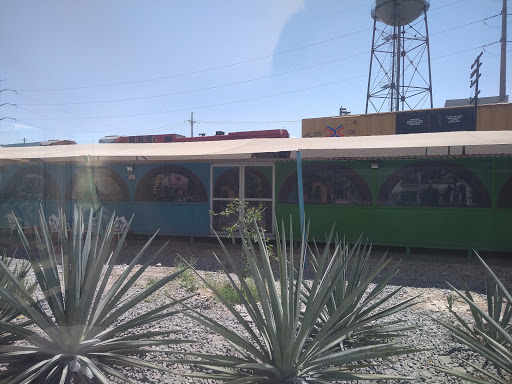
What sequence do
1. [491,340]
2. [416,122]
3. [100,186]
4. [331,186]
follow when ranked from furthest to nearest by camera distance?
[416,122] → [100,186] → [331,186] → [491,340]

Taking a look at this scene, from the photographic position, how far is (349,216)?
8.97m

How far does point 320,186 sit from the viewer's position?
922cm

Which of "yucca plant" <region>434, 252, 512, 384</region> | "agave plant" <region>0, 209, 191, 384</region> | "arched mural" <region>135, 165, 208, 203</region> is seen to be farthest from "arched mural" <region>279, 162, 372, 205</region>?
"agave plant" <region>0, 209, 191, 384</region>

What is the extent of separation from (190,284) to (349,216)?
475 centimetres

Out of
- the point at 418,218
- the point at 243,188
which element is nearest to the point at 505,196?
the point at 418,218

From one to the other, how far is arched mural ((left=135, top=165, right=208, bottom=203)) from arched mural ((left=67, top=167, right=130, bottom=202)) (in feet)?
2.06

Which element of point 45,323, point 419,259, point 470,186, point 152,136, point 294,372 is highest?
point 152,136

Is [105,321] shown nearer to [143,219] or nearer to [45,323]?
[45,323]

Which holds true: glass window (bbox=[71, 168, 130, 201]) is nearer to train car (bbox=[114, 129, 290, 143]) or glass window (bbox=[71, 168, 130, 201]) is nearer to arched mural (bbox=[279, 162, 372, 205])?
train car (bbox=[114, 129, 290, 143])

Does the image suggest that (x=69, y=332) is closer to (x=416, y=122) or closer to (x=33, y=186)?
(x=33, y=186)

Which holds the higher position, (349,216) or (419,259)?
(349,216)

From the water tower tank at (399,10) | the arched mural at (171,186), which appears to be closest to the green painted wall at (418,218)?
the arched mural at (171,186)

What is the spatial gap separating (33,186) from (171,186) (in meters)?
4.65

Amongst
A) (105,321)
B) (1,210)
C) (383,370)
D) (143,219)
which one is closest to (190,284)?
(105,321)
